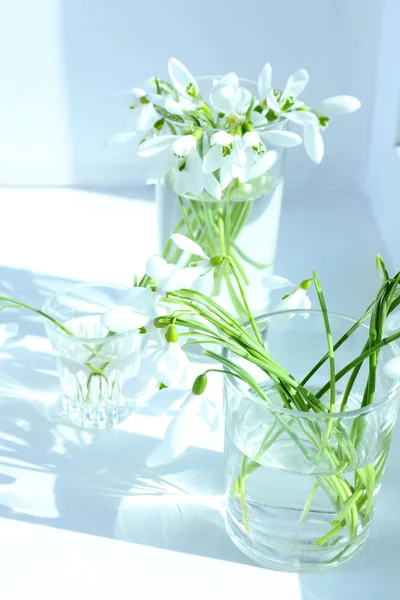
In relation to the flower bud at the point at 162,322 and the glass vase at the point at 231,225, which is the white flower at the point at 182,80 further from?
the flower bud at the point at 162,322

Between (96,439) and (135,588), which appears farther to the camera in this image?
(96,439)

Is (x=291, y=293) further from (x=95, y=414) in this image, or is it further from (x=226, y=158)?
(x=95, y=414)

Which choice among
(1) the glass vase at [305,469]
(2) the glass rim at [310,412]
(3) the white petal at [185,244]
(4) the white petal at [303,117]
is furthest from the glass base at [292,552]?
(4) the white petal at [303,117]

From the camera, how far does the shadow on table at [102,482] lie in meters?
0.76

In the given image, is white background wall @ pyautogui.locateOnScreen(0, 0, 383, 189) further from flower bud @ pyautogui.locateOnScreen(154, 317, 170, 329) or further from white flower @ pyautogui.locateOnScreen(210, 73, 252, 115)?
flower bud @ pyautogui.locateOnScreen(154, 317, 170, 329)

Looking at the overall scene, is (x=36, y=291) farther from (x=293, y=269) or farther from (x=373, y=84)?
(x=373, y=84)

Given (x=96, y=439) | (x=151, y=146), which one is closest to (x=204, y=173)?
(x=151, y=146)

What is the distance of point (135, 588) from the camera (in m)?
0.71

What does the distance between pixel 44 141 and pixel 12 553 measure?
67 centimetres

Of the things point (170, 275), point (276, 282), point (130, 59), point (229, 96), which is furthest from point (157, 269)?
point (130, 59)

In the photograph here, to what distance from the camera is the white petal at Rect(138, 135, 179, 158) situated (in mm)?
760

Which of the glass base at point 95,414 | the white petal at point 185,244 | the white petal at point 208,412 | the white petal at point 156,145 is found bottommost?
the glass base at point 95,414

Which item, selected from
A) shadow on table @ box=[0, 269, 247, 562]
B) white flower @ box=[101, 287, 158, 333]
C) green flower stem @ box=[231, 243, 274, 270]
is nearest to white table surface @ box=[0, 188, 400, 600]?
shadow on table @ box=[0, 269, 247, 562]

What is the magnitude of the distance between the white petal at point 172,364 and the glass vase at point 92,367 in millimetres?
233
